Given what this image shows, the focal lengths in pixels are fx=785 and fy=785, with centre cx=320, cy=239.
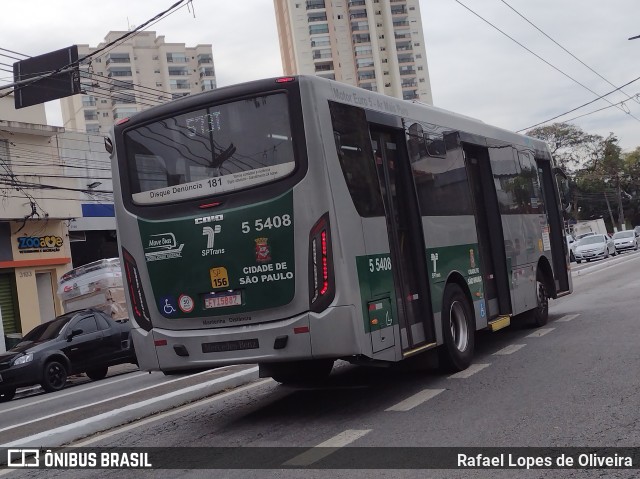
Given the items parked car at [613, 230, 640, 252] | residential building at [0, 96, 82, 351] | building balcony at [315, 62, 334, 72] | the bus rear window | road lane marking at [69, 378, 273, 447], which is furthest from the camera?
building balcony at [315, 62, 334, 72]

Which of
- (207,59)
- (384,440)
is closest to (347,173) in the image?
(384,440)

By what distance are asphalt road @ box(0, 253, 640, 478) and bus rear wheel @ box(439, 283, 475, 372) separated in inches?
8.7

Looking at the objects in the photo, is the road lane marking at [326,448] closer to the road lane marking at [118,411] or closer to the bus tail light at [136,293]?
the bus tail light at [136,293]

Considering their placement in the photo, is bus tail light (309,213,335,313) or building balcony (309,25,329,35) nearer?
bus tail light (309,213,335,313)

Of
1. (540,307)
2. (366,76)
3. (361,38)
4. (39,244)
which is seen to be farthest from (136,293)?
(361,38)

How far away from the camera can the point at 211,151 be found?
7.59 m

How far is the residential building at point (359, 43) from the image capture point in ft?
338

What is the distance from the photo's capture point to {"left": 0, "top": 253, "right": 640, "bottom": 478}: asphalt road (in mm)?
5969

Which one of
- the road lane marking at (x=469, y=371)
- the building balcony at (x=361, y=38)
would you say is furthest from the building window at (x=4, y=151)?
the building balcony at (x=361, y=38)

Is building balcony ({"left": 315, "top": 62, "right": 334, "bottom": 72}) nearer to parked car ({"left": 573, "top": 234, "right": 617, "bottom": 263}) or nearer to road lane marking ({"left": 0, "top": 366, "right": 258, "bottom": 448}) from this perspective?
parked car ({"left": 573, "top": 234, "right": 617, "bottom": 263})

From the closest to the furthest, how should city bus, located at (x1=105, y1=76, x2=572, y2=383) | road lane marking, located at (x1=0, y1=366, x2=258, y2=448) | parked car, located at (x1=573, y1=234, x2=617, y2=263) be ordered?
1. city bus, located at (x1=105, y1=76, x2=572, y2=383)
2. road lane marking, located at (x1=0, y1=366, x2=258, y2=448)
3. parked car, located at (x1=573, y1=234, x2=617, y2=263)

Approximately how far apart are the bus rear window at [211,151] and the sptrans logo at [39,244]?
2231 cm

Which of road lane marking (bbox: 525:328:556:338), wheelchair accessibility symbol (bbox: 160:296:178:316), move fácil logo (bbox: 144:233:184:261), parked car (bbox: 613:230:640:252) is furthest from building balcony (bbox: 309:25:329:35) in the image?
wheelchair accessibility symbol (bbox: 160:296:178:316)

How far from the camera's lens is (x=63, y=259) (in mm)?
30016
